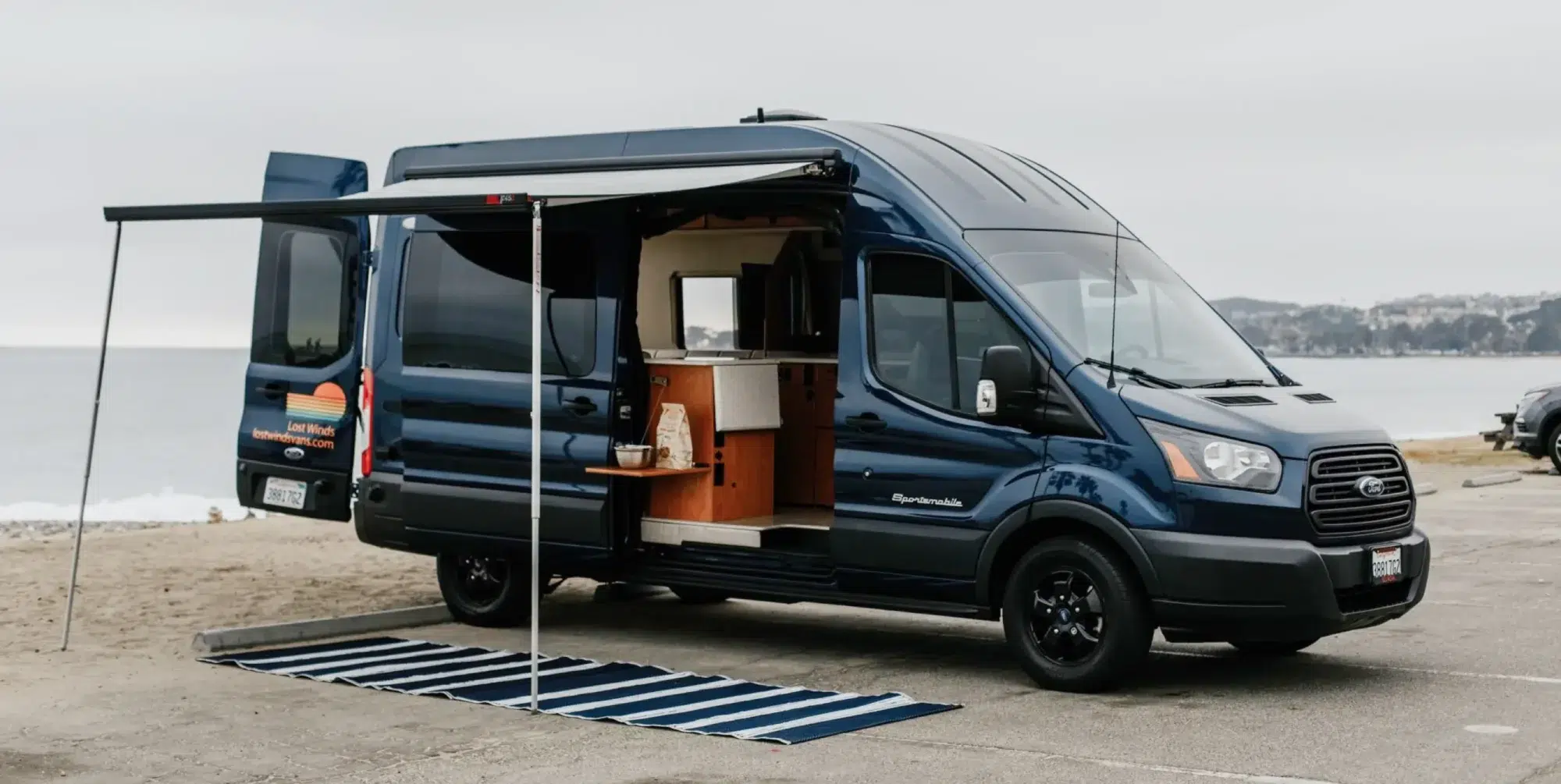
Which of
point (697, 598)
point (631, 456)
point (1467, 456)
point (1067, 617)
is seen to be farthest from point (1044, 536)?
point (1467, 456)

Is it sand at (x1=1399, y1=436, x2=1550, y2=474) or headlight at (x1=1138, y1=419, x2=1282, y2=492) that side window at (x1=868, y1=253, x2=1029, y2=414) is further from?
sand at (x1=1399, y1=436, x2=1550, y2=474)

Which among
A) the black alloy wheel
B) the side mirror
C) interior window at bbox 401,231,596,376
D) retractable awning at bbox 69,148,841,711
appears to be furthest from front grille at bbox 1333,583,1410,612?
interior window at bbox 401,231,596,376

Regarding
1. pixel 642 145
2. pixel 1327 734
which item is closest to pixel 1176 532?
pixel 1327 734

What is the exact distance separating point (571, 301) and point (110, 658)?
10.4 ft

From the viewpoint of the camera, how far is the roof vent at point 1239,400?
920 centimetres

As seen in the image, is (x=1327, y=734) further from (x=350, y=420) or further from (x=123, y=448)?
(x=123, y=448)

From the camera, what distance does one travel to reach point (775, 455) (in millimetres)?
11773

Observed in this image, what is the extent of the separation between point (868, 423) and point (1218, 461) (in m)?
1.85

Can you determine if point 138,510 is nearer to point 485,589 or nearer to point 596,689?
point 485,589

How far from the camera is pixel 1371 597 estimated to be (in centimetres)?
927

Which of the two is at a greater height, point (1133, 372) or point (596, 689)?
point (1133, 372)

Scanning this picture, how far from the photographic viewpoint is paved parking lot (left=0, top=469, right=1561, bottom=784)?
7.61 m

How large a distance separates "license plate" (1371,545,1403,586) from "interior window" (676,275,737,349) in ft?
Result: 14.4

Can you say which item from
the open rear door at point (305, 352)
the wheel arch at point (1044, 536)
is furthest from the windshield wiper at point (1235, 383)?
the open rear door at point (305, 352)
